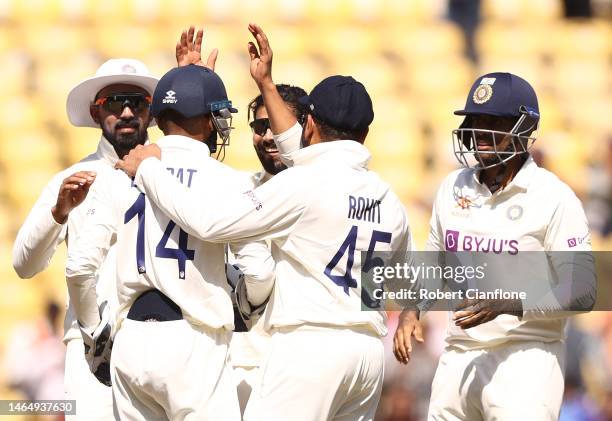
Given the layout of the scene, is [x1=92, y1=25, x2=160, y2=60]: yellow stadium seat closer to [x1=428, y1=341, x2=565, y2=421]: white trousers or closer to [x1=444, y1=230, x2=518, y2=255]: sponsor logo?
[x1=444, y1=230, x2=518, y2=255]: sponsor logo

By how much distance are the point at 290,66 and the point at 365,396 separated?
846 centimetres

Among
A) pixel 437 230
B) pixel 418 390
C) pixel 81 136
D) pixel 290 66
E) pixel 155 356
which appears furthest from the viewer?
pixel 290 66

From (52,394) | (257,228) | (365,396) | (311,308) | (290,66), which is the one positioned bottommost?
(52,394)

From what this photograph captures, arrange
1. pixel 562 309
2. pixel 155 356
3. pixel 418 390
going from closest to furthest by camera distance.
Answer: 1. pixel 155 356
2. pixel 562 309
3. pixel 418 390

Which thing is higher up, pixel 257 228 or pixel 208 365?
pixel 257 228

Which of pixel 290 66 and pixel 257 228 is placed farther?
pixel 290 66

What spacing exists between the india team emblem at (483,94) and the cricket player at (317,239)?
64 centimetres

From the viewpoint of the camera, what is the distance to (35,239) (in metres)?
5.64

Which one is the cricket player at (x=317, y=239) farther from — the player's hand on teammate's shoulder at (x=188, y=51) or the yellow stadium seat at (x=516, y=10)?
the yellow stadium seat at (x=516, y=10)

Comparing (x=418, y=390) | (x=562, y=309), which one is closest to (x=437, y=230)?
(x=562, y=309)

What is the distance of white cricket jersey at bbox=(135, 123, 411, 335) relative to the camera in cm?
460

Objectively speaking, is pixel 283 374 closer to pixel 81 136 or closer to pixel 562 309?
pixel 562 309

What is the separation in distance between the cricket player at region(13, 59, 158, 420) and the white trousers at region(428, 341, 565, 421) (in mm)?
1426

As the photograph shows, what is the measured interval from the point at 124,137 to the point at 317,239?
1.52 meters
